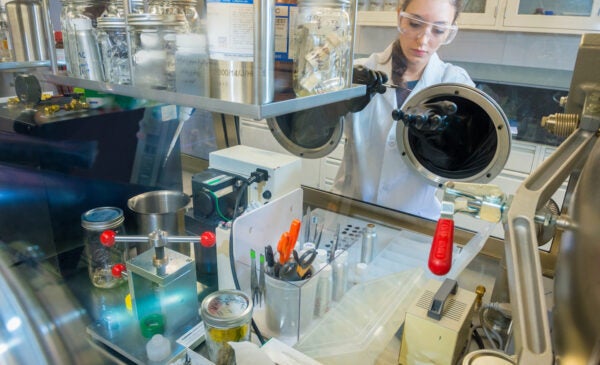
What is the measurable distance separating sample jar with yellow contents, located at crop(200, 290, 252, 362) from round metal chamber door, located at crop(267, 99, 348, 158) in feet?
2.11

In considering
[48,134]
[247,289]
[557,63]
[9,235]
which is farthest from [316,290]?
[557,63]

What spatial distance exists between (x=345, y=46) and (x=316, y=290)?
0.45m

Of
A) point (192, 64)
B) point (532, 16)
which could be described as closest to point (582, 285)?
point (192, 64)

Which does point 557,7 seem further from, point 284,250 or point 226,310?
point 226,310

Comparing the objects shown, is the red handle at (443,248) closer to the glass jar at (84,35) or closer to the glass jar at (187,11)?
the glass jar at (187,11)

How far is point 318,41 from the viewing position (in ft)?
2.25

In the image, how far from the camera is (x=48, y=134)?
104cm

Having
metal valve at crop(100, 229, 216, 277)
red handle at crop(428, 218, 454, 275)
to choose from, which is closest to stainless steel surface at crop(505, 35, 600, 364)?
red handle at crop(428, 218, 454, 275)

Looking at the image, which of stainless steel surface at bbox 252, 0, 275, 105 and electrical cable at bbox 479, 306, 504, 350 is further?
electrical cable at bbox 479, 306, 504, 350

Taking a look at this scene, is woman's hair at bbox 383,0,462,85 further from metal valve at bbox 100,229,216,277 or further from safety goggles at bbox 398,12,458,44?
metal valve at bbox 100,229,216,277

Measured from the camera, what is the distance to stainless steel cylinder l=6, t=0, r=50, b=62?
105 centimetres

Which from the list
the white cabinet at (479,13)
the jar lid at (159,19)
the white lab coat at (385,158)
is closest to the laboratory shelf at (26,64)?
the jar lid at (159,19)

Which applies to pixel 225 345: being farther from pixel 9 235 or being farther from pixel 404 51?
pixel 404 51

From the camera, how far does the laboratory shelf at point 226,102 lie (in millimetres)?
568
